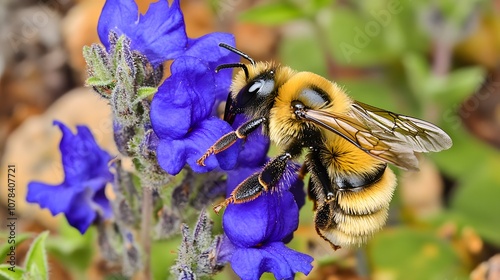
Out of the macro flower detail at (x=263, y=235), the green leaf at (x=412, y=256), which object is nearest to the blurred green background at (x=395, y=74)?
the green leaf at (x=412, y=256)

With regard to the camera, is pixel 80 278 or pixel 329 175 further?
pixel 80 278

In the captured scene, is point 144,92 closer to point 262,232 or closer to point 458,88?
point 262,232

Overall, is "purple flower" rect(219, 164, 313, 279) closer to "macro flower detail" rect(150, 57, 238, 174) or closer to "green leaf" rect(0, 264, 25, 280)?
"macro flower detail" rect(150, 57, 238, 174)

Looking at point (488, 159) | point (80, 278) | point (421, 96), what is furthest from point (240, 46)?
point (80, 278)

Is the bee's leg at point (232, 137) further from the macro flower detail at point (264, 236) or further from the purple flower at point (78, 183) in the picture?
the purple flower at point (78, 183)

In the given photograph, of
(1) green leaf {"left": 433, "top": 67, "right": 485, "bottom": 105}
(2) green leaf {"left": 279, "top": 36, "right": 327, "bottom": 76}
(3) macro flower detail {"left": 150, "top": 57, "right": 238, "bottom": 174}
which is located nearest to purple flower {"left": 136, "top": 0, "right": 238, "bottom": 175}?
(3) macro flower detail {"left": 150, "top": 57, "right": 238, "bottom": 174}

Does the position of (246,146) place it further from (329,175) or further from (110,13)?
(110,13)

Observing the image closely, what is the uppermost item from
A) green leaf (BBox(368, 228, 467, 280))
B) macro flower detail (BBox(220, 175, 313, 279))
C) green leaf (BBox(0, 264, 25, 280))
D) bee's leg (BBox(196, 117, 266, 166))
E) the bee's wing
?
the bee's wing
